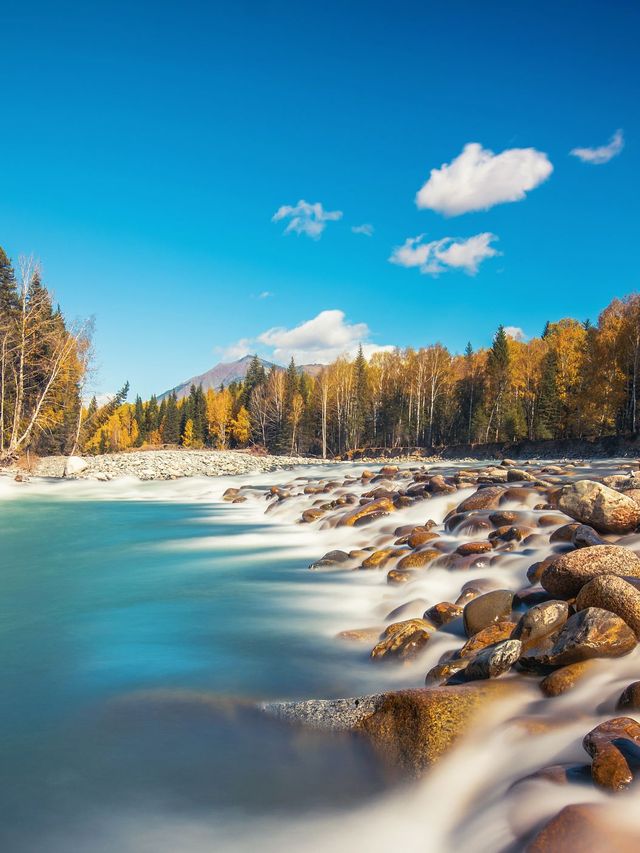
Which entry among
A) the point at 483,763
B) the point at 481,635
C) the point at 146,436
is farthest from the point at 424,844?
the point at 146,436

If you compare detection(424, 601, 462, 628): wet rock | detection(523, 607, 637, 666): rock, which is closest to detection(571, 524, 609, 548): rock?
detection(424, 601, 462, 628): wet rock

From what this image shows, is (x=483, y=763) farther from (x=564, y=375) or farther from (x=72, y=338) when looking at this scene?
(x=564, y=375)

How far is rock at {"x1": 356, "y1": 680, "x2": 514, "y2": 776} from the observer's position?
10.7 ft

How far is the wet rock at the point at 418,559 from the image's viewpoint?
716 cm

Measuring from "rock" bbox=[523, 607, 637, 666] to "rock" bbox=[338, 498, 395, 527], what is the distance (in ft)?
22.6

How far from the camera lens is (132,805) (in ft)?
9.81

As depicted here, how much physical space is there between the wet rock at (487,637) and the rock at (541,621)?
20 cm

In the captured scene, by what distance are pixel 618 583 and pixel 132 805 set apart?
3348 millimetres

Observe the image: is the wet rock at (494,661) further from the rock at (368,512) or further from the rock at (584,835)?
the rock at (368,512)

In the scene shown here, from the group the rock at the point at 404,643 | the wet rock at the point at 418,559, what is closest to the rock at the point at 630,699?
the rock at the point at 404,643

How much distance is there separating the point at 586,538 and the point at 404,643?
2.31 meters

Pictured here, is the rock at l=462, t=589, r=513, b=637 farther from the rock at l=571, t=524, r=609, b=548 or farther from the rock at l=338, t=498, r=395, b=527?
the rock at l=338, t=498, r=395, b=527

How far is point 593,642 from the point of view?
362 cm

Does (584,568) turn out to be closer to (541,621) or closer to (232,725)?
(541,621)
